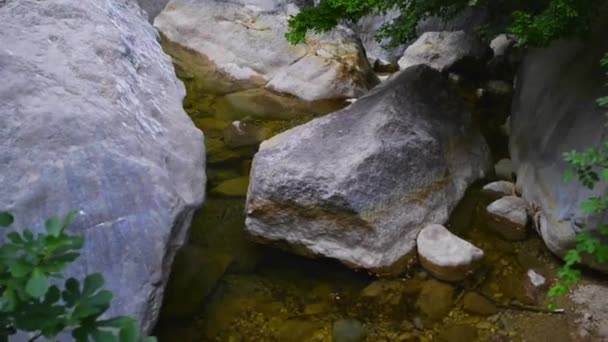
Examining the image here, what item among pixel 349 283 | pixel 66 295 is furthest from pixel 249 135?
pixel 66 295

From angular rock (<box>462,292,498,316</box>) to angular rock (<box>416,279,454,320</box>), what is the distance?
8cm

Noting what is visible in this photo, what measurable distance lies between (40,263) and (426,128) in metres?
3.08

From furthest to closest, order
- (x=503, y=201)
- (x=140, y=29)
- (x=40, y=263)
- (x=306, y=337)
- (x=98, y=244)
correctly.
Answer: (x=140, y=29)
(x=503, y=201)
(x=306, y=337)
(x=98, y=244)
(x=40, y=263)

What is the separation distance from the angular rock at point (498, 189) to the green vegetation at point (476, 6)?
1.04 m

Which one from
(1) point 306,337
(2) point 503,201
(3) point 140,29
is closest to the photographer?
(1) point 306,337

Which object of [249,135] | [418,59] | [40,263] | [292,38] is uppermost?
[40,263]

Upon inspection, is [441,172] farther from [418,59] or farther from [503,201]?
[418,59]

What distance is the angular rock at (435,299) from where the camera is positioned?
10.7 ft

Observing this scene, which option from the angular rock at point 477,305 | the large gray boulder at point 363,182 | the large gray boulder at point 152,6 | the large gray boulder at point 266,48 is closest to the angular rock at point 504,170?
the large gray boulder at point 363,182

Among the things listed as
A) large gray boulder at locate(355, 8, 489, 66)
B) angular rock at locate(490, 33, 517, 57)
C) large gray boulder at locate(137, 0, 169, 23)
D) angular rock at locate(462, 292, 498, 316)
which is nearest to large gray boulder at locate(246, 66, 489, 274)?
angular rock at locate(462, 292, 498, 316)

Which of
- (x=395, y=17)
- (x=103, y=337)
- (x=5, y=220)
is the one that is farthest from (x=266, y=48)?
(x=103, y=337)

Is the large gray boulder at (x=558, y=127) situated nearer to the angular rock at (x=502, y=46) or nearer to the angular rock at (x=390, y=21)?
the angular rock at (x=502, y=46)

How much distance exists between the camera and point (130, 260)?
8.74 ft

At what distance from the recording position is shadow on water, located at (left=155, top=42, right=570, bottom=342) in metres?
3.14
